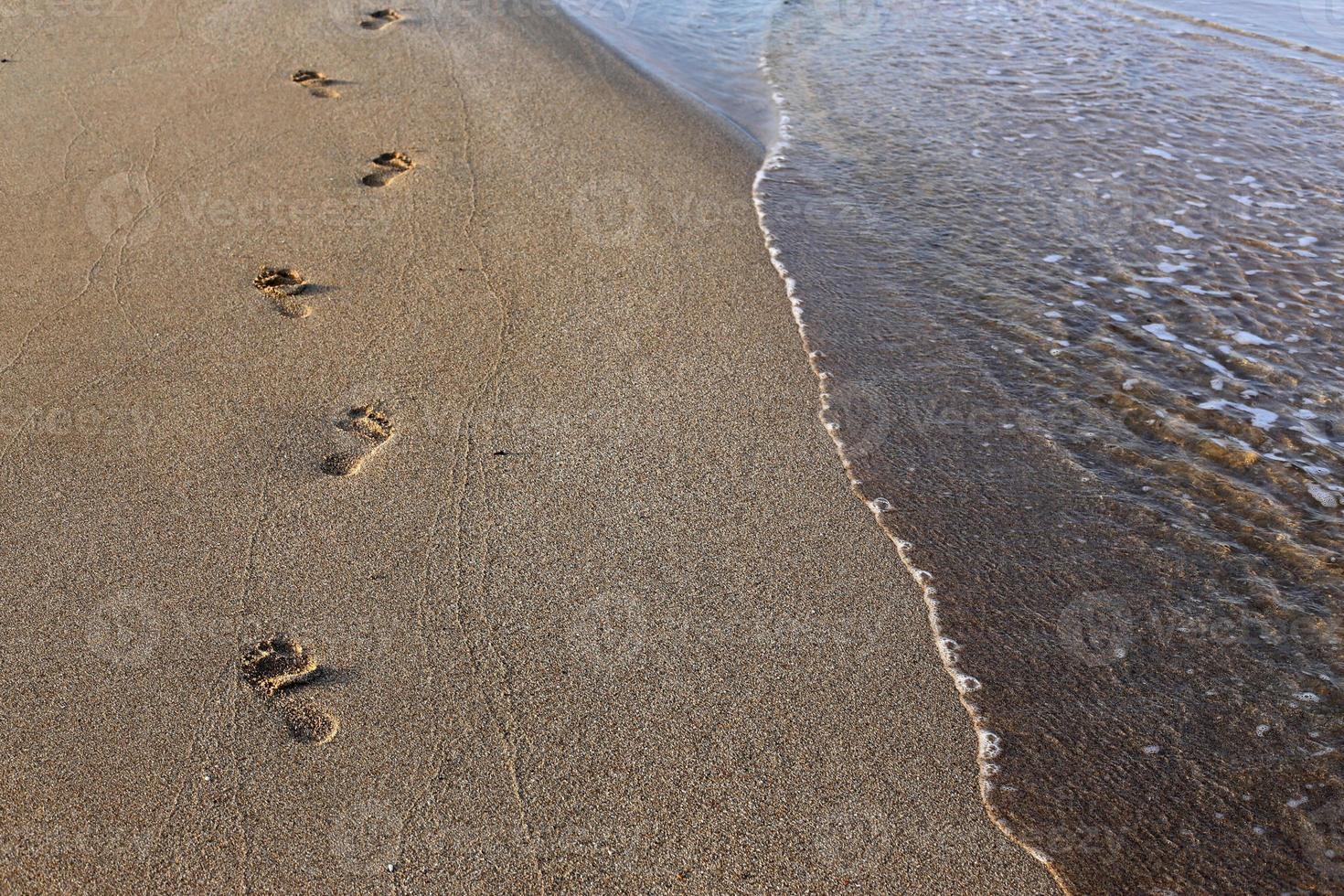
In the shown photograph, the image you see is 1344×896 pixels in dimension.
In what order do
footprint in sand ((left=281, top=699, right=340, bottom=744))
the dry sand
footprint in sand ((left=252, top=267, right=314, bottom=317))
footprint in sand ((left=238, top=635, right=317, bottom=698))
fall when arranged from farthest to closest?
footprint in sand ((left=252, top=267, right=314, bottom=317)), footprint in sand ((left=238, top=635, right=317, bottom=698)), footprint in sand ((left=281, top=699, right=340, bottom=744)), the dry sand

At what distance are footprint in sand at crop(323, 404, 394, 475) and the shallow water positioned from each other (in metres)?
1.46

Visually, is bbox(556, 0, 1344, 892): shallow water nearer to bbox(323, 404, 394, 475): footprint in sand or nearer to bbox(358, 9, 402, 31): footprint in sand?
bbox(323, 404, 394, 475): footprint in sand

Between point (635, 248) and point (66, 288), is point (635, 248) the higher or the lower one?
the higher one

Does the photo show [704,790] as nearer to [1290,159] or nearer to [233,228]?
[233,228]

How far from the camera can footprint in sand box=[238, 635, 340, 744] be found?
227cm

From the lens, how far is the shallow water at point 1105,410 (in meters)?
2.37

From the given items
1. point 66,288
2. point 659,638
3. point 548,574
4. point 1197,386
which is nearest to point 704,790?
point 659,638

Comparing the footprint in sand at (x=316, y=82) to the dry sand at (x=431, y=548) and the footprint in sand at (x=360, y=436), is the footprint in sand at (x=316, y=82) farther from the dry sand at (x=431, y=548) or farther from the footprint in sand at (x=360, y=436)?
the footprint in sand at (x=360, y=436)

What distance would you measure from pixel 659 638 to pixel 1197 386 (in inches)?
93.1

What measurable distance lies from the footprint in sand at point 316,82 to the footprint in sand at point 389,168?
0.80m

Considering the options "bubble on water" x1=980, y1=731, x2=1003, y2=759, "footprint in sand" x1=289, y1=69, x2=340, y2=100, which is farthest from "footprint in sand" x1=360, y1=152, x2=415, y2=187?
"bubble on water" x1=980, y1=731, x2=1003, y2=759

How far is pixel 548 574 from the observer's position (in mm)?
2736

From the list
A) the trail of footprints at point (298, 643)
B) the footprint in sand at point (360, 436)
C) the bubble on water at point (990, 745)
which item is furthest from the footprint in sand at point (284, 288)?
the bubble on water at point (990, 745)

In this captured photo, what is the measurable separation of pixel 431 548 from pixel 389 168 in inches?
99.3
